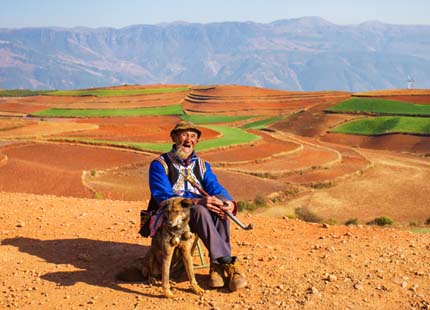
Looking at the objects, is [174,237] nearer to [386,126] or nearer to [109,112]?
[386,126]

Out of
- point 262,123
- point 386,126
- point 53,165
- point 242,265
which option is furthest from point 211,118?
point 242,265

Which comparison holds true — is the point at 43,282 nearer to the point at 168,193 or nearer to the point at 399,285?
the point at 168,193

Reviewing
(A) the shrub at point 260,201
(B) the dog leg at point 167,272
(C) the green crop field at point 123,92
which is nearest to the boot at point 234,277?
(B) the dog leg at point 167,272

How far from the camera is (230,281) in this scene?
7324 millimetres

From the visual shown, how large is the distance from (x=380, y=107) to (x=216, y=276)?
64.0 meters

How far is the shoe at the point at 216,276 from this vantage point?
24.3 feet

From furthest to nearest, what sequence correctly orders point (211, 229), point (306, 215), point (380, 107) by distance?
point (380, 107) → point (306, 215) → point (211, 229)

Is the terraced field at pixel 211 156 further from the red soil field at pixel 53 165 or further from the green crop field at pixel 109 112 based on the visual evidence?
the green crop field at pixel 109 112

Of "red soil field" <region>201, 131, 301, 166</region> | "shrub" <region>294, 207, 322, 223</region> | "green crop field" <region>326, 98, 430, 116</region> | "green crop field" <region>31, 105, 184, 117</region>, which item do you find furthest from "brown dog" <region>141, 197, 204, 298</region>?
"green crop field" <region>31, 105, 184, 117</region>

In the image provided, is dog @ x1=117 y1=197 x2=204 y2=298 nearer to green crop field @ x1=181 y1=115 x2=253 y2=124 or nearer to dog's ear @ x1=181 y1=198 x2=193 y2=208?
dog's ear @ x1=181 y1=198 x2=193 y2=208

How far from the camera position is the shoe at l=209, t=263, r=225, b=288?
7.41 meters

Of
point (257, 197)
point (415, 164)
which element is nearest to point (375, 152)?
point (415, 164)

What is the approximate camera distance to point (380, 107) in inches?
2660

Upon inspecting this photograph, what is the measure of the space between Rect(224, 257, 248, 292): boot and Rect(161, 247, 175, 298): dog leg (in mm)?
787
